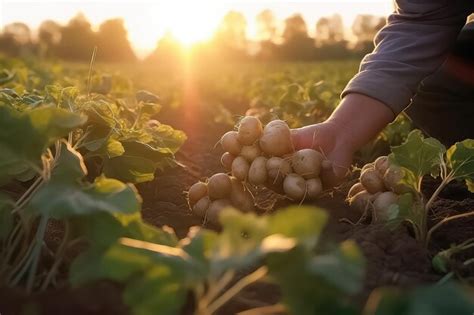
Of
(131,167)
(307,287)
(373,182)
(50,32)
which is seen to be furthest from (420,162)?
(50,32)

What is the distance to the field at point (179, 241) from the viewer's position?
129 centimetres

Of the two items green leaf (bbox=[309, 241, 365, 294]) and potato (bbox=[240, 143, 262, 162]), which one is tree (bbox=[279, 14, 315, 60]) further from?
green leaf (bbox=[309, 241, 365, 294])

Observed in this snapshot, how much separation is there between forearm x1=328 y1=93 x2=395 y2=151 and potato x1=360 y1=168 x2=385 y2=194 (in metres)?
0.19

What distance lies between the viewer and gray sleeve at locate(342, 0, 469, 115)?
10.9ft

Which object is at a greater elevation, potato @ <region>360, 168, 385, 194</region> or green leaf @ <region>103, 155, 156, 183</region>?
green leaf @ <region>103, 155, 156, 183</region>

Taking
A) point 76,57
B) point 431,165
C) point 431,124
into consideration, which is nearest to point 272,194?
point 431,165

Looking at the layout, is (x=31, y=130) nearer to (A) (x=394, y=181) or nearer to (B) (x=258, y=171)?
(B) (x=258, y=171)

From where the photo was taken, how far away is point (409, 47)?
3.42 m

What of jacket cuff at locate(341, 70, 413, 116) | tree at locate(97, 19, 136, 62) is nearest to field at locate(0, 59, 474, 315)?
jacket cuff at locate(341, 70, 413, 116)

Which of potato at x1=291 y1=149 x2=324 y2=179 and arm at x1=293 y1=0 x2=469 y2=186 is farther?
arm at x1=293 y1=0 x2=469 y2=186

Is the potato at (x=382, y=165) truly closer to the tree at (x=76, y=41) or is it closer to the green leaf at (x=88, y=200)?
the green leaf at (x=88, y=200)

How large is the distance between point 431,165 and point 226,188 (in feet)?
3.28

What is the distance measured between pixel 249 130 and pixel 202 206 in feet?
1.41

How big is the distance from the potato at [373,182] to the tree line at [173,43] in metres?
51.5
